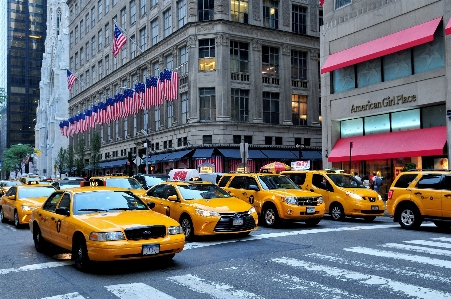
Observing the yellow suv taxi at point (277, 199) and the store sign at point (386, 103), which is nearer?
the yellow suv taxi at point (277, 199)

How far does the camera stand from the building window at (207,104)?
144 ft

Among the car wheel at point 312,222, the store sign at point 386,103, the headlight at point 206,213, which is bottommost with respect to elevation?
the car wheel at point 312,222

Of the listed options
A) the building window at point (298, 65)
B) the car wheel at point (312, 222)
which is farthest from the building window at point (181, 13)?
the car wheel at point (312, 222)

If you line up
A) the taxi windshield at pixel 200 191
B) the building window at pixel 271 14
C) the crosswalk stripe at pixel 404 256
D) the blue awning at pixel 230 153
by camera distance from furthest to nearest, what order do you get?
the building window at pixel 271 14, the blue awning at pixel 230 153, the taxi windshield at pixel 200 191, the crosswalk stripe at pixel 404 256

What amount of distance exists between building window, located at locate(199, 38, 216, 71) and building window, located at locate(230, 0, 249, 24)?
3.30 m

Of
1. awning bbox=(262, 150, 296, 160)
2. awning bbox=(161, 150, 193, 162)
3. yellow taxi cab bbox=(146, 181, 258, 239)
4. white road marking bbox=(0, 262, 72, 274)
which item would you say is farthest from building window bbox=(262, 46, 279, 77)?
white road marking bbox=(0, 262, 72, 274)

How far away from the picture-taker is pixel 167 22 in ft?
164

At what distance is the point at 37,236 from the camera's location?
1114cm

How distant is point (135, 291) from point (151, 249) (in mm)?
1336

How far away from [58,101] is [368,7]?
85740 millimetres

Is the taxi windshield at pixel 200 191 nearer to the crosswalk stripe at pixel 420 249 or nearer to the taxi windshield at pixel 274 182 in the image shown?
the taxi windshield at pixel 274 182

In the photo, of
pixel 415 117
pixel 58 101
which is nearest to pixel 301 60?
pixel 415 117

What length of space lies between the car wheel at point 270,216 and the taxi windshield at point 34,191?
318 inches

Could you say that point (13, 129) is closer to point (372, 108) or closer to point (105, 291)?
point (372, 108)
